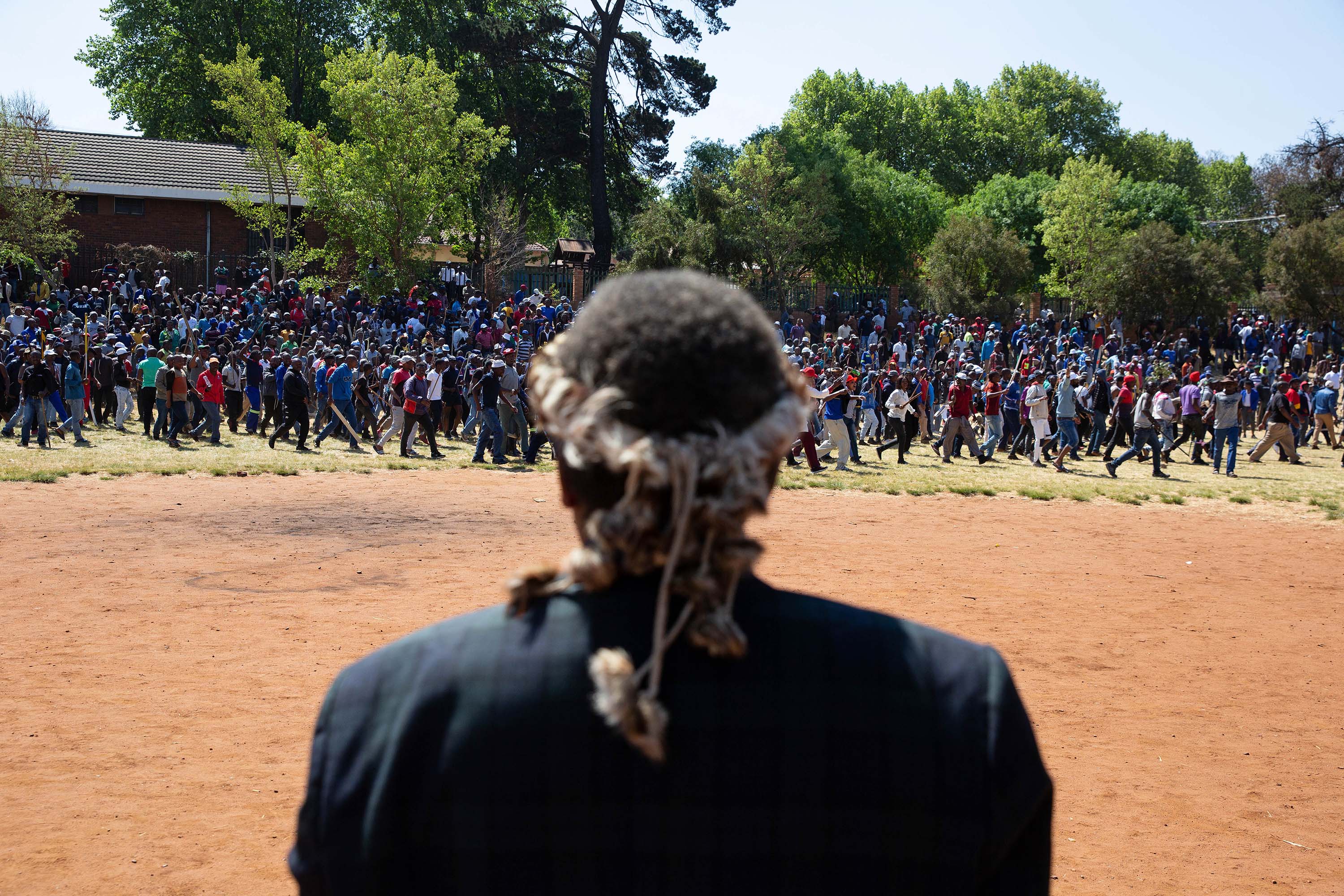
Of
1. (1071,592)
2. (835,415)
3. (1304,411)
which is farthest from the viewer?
(1304,411)

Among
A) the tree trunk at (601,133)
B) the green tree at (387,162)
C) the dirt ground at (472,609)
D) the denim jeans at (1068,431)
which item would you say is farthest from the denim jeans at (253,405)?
the tree trunk at (601,133)

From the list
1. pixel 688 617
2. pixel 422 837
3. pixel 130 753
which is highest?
pixel 688 617

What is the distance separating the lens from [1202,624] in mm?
9992

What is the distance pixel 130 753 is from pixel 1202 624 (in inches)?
343

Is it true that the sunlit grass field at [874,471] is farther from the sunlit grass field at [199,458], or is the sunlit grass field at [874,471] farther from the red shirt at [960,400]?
the red shirt at [960,400]

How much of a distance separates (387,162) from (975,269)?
76.6 ft

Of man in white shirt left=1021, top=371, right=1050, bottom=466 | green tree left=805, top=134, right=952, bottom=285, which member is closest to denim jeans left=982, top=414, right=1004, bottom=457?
man in white shirt left=1021, top=371, right=1050, bottom=466

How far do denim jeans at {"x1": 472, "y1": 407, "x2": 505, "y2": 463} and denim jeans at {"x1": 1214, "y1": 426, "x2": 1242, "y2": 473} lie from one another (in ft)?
44.3

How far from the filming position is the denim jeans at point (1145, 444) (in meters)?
19.7

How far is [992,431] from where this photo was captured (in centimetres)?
2252

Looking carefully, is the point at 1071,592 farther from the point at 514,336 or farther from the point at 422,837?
the point at 514,336

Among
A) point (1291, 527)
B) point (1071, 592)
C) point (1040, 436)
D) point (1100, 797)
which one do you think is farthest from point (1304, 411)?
point (1100, 797)

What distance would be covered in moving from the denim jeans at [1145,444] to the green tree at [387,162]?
78.2 ft

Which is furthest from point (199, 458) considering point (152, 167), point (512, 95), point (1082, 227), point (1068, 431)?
point (1082, 227)
